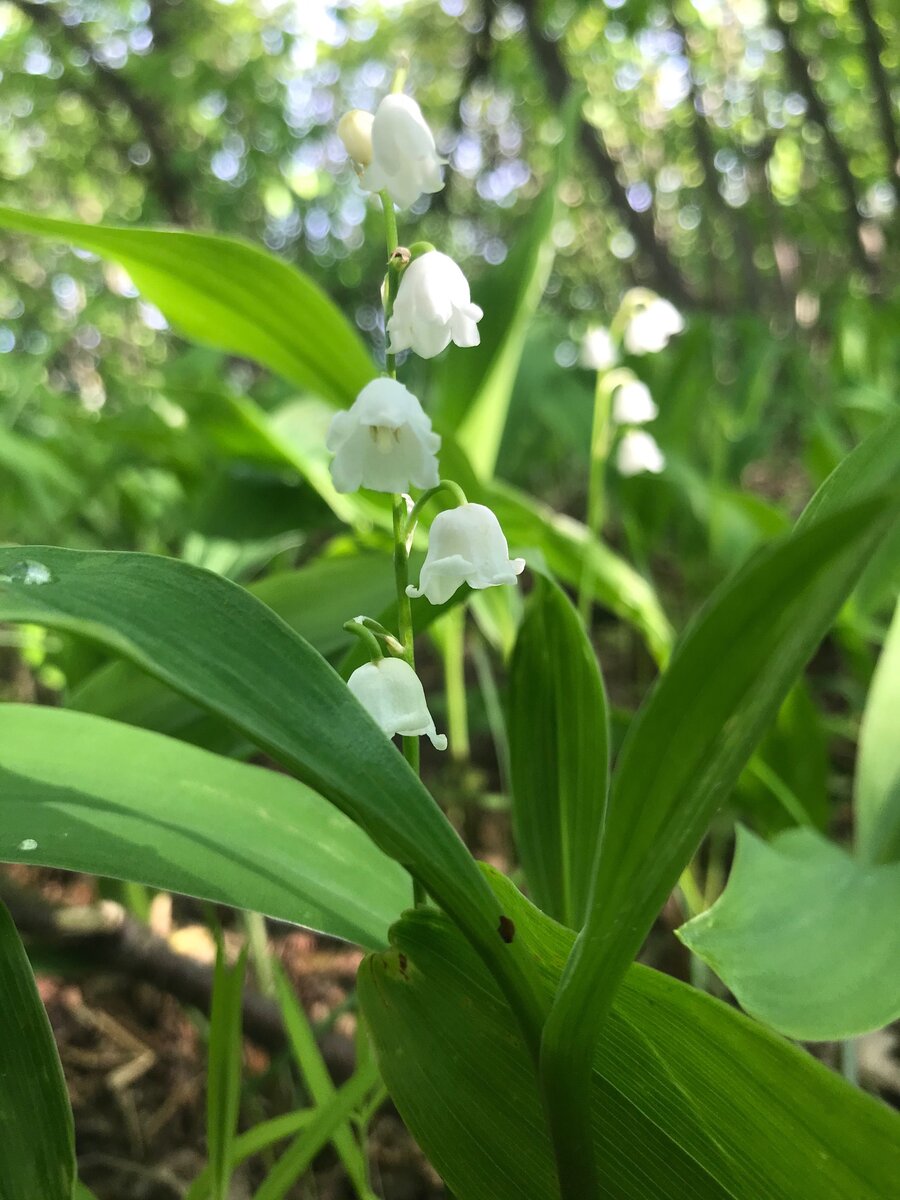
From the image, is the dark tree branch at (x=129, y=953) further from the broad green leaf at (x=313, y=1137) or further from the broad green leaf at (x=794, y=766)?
the broad green leaf at (x=794, y=766)

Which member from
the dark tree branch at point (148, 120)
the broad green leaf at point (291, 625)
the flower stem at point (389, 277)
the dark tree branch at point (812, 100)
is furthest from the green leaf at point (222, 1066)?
the dark tree branch at point (148, 120)

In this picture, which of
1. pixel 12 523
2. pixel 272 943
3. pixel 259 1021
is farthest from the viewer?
pixel 12 523

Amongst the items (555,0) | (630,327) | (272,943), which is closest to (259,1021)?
(272,943)

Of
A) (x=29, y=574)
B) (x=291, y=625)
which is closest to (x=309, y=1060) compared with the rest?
(x=291, y=625)

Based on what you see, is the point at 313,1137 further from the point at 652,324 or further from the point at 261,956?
the point at 652,324

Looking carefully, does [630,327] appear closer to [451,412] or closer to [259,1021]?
[451,412]

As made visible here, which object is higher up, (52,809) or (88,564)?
(88,564)
